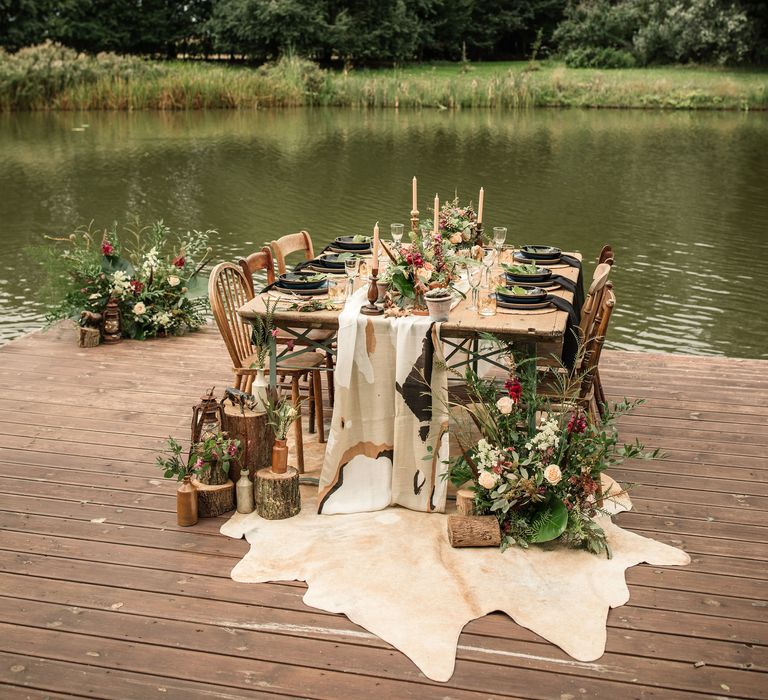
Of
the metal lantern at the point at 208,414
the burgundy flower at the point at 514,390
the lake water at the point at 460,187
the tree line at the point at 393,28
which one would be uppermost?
the tree line at the point at 393,28

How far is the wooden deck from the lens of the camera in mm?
2883

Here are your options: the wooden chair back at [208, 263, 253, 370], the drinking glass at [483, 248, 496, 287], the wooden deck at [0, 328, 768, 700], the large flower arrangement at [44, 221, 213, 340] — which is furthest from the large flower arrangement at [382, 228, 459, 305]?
the large flower arrangement at [44, 221, 213, 340]

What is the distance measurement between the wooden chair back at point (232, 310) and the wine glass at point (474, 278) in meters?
1.04

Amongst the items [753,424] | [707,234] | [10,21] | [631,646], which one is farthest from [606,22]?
[631,646]

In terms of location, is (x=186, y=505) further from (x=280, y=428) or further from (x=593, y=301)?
(x=593, y=301)

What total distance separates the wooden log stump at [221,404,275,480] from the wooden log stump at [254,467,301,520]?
0.24ft

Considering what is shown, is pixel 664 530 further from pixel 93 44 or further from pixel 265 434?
pixel 93 44

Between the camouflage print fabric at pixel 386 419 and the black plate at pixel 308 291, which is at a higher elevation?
the black plate at pixel 308 291

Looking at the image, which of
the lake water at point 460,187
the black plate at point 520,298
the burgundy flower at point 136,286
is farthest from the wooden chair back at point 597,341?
the lake water at point 460,187

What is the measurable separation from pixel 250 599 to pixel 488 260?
2300mm

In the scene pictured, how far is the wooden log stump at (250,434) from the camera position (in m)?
3.91

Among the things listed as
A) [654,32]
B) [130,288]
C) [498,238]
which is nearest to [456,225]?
[498,238]

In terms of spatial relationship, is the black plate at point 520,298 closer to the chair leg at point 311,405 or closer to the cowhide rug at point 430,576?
the cowhide rug at point 430,576

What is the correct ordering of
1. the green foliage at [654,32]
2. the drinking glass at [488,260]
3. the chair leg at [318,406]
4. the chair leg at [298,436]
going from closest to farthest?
1. the chair leg at [298,436]
2. the drinking glass at [488,260]
3. the chair leg at [318,406]
4. the green foliage at [654,32]
